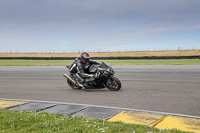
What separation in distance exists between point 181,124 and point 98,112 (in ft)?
6.47

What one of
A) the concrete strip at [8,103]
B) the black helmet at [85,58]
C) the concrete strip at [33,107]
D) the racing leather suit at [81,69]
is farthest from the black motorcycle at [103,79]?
the concrete strip at [8,103]

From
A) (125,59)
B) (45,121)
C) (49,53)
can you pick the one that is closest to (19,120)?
(45,121)

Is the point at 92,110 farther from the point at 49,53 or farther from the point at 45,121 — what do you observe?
the point at 49,53

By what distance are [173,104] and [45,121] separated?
3.70 m

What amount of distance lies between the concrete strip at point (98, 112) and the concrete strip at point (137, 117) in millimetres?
214

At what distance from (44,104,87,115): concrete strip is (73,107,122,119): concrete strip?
25cm

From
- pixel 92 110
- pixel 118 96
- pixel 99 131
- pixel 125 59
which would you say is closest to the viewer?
pixel 99 131

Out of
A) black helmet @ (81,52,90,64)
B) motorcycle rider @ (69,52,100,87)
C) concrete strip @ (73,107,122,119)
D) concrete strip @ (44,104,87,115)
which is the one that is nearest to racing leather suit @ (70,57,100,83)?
motorcycle rider @ (69,52,100,87)

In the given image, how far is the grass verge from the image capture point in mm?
4281

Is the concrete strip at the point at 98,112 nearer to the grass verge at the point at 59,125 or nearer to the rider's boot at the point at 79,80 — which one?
Result: the grass verge at the point at 59,125

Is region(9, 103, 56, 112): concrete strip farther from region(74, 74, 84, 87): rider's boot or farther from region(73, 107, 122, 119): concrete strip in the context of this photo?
region(74, 74, 84, 87): rider's boot

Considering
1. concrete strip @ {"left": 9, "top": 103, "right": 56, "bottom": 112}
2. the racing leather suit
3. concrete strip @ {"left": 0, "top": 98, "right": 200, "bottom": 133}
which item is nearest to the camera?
concrete strip @ {"left": 0, "top": 98, "right": 200, "bottom": 133}

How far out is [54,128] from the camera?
14.7 feet

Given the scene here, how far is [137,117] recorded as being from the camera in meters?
5.23
